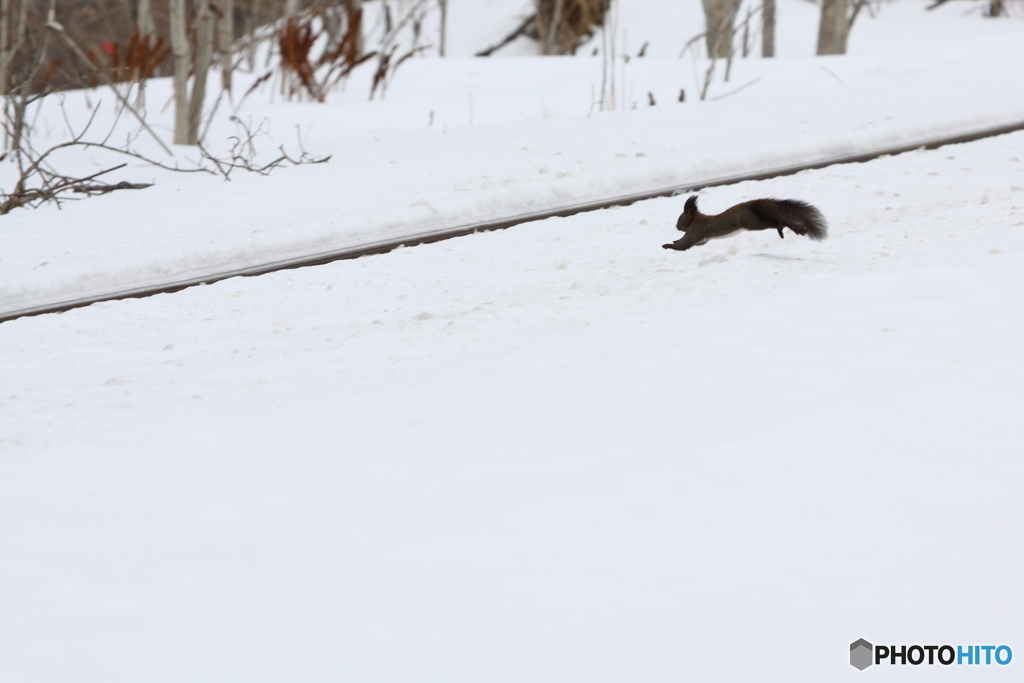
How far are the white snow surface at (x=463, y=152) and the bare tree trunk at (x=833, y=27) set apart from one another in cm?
267

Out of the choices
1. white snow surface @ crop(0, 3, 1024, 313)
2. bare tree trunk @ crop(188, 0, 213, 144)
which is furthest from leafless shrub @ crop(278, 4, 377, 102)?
bare tree trunk @ crop(188, 0, 213, 144)

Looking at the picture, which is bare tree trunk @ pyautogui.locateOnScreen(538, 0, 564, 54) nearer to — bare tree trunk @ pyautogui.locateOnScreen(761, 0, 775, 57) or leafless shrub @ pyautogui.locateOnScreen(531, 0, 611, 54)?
leafless shrub @ pyautogui.locateOnScreen(531, 0, 611, 54)

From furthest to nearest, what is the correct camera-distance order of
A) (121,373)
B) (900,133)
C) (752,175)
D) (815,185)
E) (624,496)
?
(900,133), (752,175), (815,185), (121,373), (624,496)

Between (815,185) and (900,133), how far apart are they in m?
1.96

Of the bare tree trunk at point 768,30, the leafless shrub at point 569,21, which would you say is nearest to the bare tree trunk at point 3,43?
the leafless shrub at point 569,21

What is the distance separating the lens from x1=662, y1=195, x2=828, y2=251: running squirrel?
4016 mm

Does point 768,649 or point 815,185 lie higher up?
point 815,185

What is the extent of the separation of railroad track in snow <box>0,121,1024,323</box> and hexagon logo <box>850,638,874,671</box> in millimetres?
3242

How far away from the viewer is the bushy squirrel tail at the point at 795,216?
13.1 feet

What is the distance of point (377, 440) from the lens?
105 inches

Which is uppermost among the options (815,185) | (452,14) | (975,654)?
(452,14)

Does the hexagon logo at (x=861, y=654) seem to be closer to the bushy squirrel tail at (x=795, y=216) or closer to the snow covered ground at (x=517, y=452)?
the snow covered ground at (x=517, y=452)

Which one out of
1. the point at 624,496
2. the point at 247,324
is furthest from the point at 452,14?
the point at 624,496

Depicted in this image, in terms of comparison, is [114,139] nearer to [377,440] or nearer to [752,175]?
[752,175]
